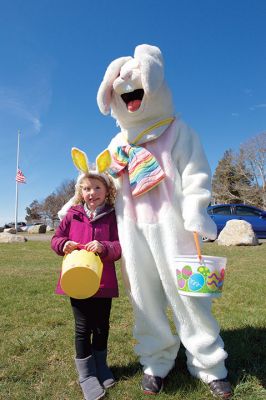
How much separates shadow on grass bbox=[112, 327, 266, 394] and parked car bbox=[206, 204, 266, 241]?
1006cm

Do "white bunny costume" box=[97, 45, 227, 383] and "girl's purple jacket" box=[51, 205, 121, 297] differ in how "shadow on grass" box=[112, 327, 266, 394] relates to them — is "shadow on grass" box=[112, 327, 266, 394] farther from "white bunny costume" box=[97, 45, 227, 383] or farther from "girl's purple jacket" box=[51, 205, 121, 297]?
"girl's purple jacket" box=[51, 205, 121, 297]

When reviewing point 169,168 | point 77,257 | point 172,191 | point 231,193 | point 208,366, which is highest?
point 231,193

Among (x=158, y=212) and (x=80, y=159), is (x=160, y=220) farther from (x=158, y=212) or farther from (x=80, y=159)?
(x=80, y=159)

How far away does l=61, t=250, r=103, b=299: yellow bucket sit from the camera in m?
2.19

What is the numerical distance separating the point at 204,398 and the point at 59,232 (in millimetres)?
1465

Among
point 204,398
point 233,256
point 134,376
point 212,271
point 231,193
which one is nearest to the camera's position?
point 212,271

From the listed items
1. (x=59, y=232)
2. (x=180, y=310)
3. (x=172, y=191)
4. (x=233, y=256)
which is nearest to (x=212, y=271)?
(x=180, y=310)

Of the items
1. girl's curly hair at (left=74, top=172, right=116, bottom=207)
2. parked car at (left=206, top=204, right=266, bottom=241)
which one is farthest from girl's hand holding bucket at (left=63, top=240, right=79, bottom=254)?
parked car at (left=206, top=204, right=266, bottom=241)

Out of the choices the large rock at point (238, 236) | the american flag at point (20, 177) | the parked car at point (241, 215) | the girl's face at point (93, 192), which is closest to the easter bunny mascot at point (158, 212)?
the girl's face at point (93, 192)

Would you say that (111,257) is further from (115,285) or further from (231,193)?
(231,193)

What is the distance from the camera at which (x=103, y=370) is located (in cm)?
267

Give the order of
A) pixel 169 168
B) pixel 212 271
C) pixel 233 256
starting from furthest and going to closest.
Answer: pixel 233 256 → pixel 169 168 → pixel 212 271

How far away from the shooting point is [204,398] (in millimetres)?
2367

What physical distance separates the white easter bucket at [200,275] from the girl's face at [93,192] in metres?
0.77
